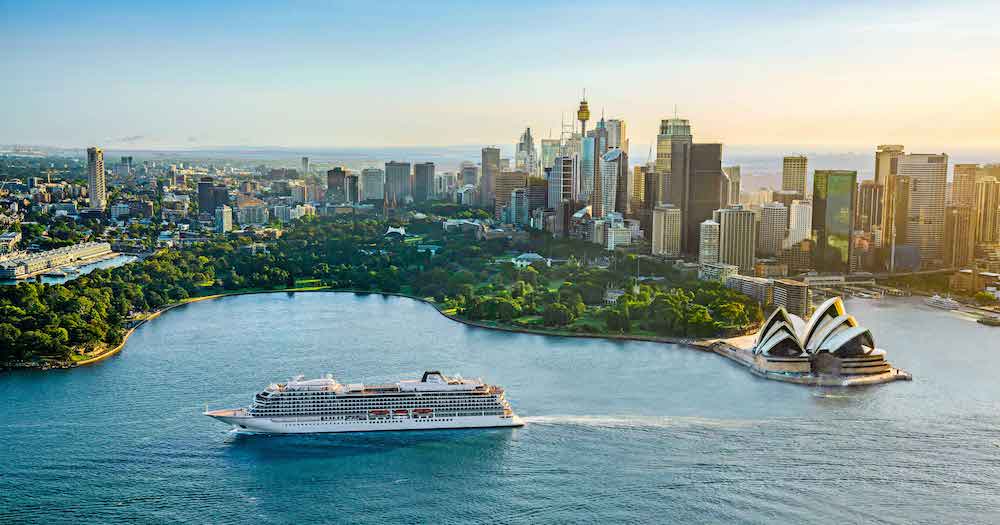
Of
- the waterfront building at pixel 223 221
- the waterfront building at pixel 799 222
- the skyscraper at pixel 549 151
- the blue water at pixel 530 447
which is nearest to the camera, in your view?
the blue water at pixel 530 447

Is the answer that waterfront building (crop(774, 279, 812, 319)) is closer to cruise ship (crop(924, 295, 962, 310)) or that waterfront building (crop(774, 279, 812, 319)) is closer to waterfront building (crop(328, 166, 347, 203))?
cruise ship (crop(924, 295, 962, 310))

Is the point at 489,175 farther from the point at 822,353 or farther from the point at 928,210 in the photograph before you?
the point at 822,353

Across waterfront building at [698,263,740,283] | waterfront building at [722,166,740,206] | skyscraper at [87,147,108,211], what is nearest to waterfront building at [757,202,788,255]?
waterfront building at [698,263,740,283]

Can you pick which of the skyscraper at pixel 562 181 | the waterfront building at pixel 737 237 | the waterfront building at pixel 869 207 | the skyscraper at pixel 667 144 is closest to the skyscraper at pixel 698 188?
the skyscraper at pixel 667 144

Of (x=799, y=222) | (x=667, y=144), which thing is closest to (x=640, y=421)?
(x=799, y=222)

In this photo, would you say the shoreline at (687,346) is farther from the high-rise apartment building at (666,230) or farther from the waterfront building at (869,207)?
the waterfront building at (869,207)

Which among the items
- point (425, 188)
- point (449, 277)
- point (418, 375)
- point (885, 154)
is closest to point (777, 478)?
point (418, 375)

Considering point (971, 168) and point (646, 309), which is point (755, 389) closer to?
point (646, 309)
